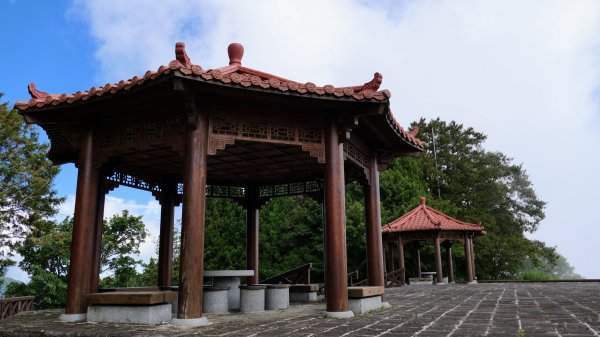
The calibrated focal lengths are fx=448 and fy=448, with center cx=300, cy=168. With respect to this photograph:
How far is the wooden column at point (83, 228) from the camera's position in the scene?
7275 mm

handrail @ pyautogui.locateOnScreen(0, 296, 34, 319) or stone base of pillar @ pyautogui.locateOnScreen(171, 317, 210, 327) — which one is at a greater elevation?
stone base of pillar @ pyautogui.locateOnScreen(171, 317, 210, 327)

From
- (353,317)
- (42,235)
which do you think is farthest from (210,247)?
(353,317)

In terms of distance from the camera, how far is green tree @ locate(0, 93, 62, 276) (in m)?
16.6

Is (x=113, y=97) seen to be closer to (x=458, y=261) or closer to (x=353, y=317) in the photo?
(x=353, y=317)

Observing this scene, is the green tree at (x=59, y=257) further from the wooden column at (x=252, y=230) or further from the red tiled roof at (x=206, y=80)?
the red tiled roof at (x=206, y=80)

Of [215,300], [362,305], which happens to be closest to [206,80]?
[215,300]

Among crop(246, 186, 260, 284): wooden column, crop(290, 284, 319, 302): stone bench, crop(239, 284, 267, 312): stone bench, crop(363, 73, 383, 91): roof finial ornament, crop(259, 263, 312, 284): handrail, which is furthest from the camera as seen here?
crop(259, 263, 312, 284): handrail

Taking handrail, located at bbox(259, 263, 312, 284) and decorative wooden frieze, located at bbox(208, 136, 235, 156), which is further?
handrail, located at bbox(259, 263, 312, 284)

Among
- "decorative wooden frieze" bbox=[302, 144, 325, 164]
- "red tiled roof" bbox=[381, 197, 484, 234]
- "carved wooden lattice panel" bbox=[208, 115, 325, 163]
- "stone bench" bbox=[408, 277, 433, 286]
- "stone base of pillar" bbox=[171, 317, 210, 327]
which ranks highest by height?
"carved wooden lattice panel" bbox=[208, 115, 325, 163]

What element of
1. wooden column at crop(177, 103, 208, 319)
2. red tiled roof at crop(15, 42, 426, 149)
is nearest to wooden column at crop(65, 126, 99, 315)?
red tiled roof at crop(15, 42, 426, 149)

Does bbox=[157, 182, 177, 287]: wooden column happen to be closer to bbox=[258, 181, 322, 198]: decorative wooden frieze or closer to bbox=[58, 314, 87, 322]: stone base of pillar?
bbox=[258, 181, 322, 198]: decorative wooden frieze

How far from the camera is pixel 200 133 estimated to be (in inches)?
267

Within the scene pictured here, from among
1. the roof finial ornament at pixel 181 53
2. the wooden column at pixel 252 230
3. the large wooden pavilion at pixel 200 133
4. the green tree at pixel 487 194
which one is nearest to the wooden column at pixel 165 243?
Result: the large wooden pavilion at pixel 200 133

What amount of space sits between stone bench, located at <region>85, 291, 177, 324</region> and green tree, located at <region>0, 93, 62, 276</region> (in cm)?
1190
